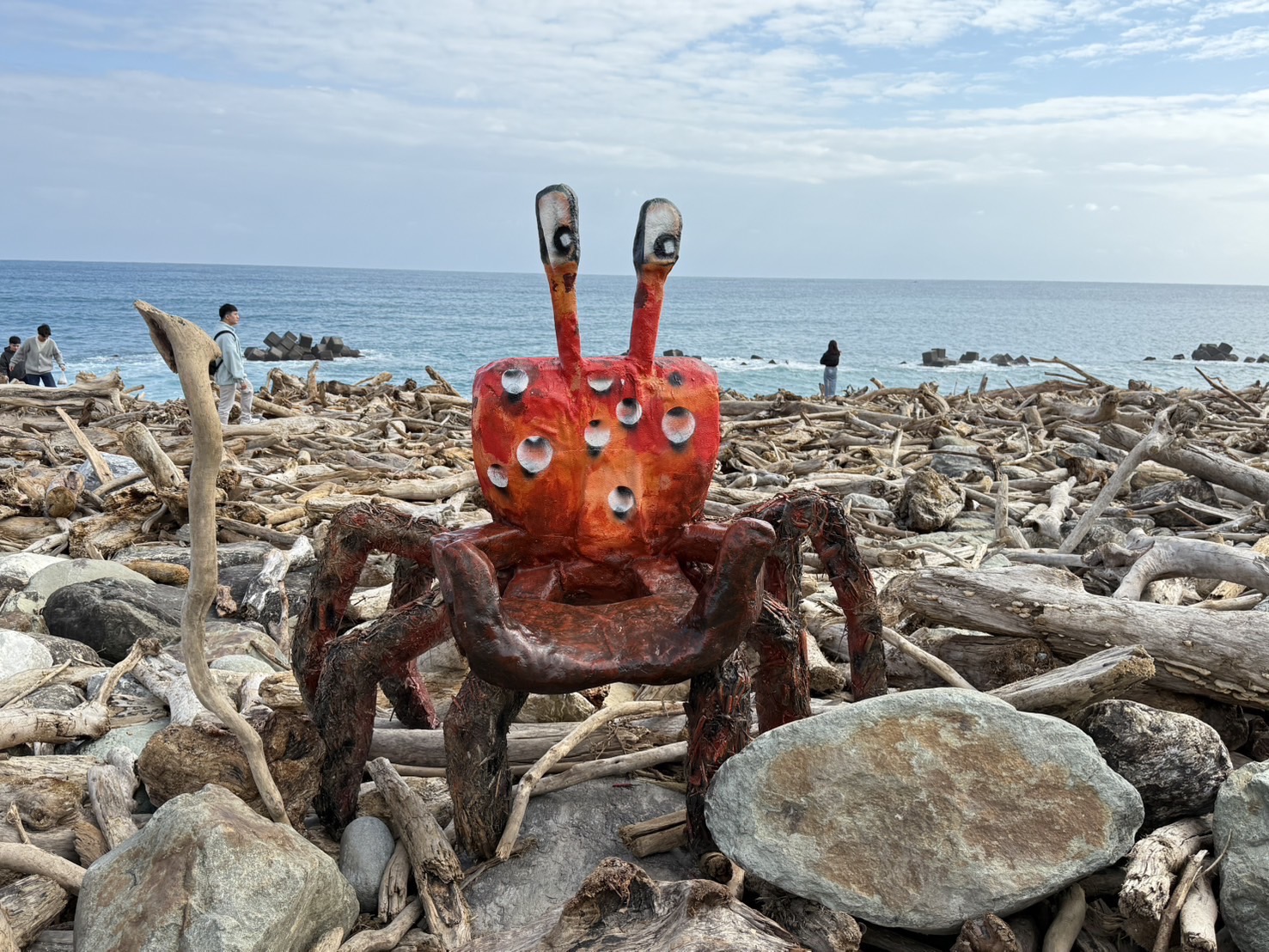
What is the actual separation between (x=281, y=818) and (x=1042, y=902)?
2.03 metres

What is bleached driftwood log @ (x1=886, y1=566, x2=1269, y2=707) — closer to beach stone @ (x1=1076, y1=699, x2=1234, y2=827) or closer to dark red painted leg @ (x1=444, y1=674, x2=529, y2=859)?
beach stone @ (x1=1076, y1=699, x2=1234, y2=827)

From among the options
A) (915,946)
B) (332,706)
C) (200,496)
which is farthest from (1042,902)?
(200,496)

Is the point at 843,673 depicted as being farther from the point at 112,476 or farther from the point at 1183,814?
the point at 112,476

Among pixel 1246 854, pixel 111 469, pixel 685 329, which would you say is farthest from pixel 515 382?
pixel 685 329

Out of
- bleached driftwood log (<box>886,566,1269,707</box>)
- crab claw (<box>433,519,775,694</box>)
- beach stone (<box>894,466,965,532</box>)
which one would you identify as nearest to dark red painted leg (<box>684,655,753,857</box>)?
crab claw (<box>433,519,775,694</box>)

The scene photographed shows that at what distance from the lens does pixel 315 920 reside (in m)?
2.65

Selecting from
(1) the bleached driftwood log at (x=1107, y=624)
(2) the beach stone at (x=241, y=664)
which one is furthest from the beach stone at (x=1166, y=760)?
(2) the beach stone at (x=241, y=664)

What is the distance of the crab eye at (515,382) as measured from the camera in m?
2.76

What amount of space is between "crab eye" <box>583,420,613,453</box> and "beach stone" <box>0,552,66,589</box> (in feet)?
14.4

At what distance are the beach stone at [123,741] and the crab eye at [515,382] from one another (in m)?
2.05

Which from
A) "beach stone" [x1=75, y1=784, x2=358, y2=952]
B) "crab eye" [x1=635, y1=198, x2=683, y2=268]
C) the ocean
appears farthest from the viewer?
the ocean

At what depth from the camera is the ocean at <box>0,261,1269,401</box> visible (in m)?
42.5

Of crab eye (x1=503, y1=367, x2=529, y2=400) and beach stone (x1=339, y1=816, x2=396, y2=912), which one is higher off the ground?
crab eye (x1=503, y1=367, x2=529, y2=400)

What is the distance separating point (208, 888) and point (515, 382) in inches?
54.3
